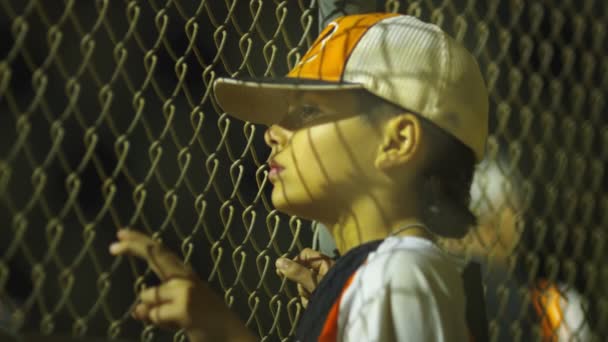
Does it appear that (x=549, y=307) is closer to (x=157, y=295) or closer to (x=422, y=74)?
(x=422, y=74)

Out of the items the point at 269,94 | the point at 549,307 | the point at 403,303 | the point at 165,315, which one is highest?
the point at 269,94

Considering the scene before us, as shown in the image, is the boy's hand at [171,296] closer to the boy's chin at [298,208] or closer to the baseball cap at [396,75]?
the boy's chin at [298,208]

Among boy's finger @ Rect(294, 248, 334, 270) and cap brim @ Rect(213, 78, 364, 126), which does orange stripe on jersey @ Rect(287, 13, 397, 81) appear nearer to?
cap brim @ Rect(213, 78, 364, 126)

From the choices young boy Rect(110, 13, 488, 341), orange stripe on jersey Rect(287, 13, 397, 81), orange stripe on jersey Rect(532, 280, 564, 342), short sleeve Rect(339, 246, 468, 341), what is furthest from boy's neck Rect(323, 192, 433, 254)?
orange stripe on jersey Rect(532, 280, 564, 342)

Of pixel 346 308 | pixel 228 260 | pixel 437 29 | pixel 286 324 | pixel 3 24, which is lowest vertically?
pixel 286 324

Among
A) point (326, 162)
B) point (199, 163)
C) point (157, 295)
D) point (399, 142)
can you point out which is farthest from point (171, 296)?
point (199, 163)

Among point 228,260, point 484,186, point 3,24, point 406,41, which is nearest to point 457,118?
point 406,41

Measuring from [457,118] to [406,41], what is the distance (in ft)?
0.54

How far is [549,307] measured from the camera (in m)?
2.79

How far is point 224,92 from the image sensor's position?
5.46ft

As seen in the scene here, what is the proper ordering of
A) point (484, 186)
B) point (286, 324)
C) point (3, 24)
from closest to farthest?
point (3, 24) → point (484, 186) → point (286, 324)

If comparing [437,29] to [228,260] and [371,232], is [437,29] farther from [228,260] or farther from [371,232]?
[228,260]

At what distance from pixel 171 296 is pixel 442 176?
22.2 inches

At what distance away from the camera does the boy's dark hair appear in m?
1.54
